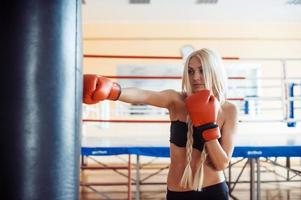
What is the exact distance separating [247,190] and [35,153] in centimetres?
336

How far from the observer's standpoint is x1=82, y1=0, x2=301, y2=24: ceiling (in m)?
4.97

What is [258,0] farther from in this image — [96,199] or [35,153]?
[35,153]

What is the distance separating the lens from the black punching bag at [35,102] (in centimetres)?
71

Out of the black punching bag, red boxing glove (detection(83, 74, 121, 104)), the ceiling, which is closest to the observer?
the black punching bag

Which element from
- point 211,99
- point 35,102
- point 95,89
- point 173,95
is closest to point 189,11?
point 173,95

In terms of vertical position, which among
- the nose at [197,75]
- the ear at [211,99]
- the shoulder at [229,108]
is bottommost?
the shoulder at [229,108]

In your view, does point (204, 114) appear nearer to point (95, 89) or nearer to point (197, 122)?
point (197, 122)

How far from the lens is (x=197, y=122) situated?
116 centimetres

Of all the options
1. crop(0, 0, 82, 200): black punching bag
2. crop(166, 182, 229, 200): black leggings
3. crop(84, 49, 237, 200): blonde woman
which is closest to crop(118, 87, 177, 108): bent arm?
crop(84, 49, 237, 200): blonde woman

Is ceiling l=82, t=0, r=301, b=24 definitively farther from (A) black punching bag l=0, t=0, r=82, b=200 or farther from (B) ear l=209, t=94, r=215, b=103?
(A) black punching bag l=0, t=0, r=82, b=200

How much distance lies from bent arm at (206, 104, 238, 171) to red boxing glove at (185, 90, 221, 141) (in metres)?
0.03

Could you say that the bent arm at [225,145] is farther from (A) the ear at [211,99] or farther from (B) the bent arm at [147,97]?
(B) the bent arm at [147,97]

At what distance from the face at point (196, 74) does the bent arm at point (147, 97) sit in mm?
107

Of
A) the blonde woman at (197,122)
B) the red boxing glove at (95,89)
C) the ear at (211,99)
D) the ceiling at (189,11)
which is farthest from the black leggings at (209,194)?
the ceiling at (189,11)
